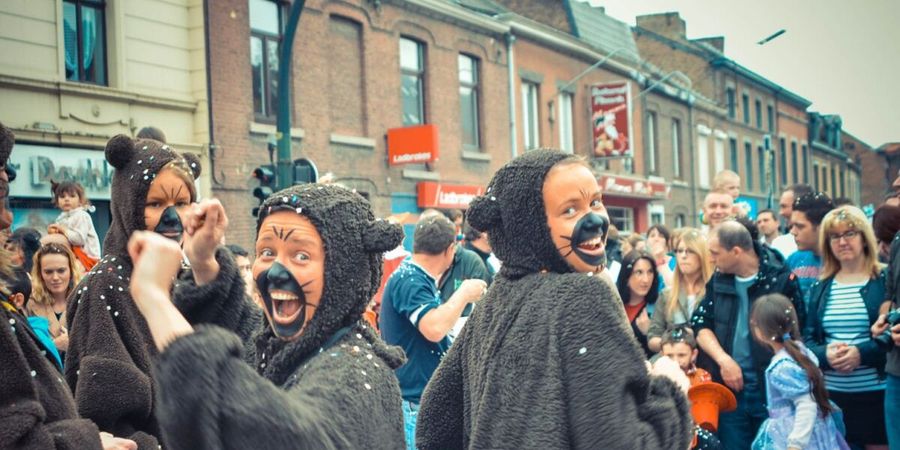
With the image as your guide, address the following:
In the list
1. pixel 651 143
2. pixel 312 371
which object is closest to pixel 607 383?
pixel 312 371

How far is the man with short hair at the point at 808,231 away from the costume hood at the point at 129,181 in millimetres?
4665

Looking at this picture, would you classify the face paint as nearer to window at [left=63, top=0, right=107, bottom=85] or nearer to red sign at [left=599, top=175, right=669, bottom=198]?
window at [left=63, top=0, right=107, bottom=85]

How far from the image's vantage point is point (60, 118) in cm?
1189

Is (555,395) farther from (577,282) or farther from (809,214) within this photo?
(809,214)

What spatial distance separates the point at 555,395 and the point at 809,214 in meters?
4.59

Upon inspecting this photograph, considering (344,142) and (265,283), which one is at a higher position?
(344,142)

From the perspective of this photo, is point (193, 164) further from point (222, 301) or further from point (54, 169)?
point (54, 169)

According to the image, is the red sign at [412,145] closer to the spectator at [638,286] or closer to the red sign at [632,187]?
the red sign at [632,187]

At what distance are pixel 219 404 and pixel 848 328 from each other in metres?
4.55

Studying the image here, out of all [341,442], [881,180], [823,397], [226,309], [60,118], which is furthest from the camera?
[881,180]

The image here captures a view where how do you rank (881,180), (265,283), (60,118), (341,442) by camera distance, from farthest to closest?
(881,180) < (60,118) < (265,283) < (341,442)

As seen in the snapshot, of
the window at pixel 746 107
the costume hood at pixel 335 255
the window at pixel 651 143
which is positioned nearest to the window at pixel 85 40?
the costume hood at pixel 335 255

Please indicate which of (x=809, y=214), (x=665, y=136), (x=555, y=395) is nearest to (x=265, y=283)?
(x=555, y=395)

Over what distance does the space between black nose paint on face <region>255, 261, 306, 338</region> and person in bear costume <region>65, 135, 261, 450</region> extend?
1.22 feet
